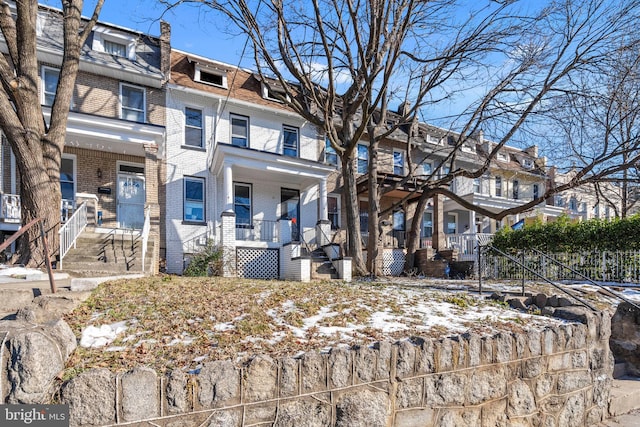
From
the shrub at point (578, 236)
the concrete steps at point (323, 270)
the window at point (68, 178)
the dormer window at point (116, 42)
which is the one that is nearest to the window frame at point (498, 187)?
the shrub at point (578, 236)

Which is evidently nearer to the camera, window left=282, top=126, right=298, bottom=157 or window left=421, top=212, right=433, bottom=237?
window left=282, top=126, right=298, bottom=157

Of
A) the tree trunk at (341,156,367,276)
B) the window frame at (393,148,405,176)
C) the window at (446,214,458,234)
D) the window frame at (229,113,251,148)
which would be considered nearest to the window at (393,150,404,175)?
the window frame at (393,148,405,176)

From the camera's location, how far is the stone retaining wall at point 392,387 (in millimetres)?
2409

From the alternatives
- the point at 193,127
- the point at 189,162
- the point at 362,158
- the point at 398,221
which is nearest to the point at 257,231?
the point at 189,162

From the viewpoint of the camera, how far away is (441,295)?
6715mm

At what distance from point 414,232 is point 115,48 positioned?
12.9m

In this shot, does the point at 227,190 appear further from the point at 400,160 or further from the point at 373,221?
the point at 400,160

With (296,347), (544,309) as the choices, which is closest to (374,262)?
(544,309)

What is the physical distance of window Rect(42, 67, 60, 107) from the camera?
439 inches

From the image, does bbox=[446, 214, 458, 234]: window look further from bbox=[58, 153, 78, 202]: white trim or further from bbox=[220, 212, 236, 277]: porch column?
bbox=[58, 153, 78, 202]: white trim

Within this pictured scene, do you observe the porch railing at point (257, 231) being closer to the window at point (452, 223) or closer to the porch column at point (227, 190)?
the porch column at point (227, 190)

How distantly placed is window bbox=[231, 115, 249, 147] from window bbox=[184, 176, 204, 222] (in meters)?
2.20

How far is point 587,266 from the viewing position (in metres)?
10.6

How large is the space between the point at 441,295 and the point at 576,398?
2566 millimetres
